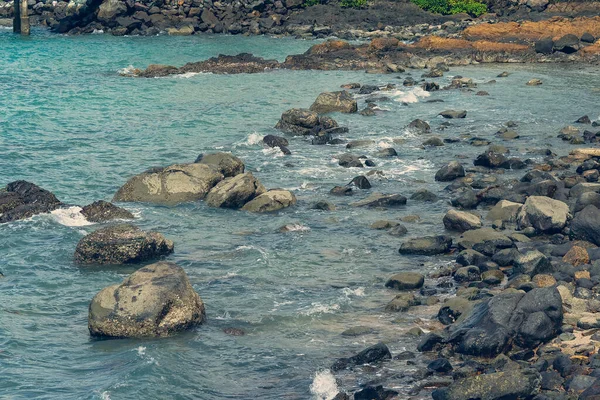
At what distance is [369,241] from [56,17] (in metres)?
66.8

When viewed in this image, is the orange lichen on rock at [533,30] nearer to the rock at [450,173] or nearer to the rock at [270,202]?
the rock at [450,173]

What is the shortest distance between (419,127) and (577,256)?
17.0 meters

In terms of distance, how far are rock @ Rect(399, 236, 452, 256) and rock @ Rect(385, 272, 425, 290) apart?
75.2 inches

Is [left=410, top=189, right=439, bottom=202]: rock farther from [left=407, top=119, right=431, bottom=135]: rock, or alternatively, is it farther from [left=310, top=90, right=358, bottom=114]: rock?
[left=310, top=90, right=358, bottom=114]: rock

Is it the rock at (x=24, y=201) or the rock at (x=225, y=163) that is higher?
the rock at (x=225, y=163)

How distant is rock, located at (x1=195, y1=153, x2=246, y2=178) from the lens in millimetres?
27078

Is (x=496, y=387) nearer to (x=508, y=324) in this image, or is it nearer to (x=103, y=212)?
(x=508, y=324)

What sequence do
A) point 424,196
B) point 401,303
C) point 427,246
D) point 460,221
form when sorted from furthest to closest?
point 424,196, point 460,221, point 427,246, point 401,303

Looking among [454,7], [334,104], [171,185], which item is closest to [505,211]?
[171,185]

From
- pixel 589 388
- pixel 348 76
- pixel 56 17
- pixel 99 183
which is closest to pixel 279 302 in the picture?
pixel 589 388

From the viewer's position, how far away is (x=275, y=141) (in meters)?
32.2

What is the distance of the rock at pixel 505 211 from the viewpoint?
2203cm

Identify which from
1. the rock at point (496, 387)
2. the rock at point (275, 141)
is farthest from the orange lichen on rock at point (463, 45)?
the rock at point (496, 387)

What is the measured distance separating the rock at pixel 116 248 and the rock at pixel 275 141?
12.7 m
